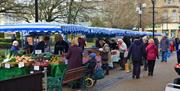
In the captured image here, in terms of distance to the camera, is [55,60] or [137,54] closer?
[55,60]

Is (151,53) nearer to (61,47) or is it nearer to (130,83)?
(130,83)

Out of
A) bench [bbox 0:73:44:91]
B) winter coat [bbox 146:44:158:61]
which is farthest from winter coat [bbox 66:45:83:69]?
winter coat [bbox 146:44:158:61]

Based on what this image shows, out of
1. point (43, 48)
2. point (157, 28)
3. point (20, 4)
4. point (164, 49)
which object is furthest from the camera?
point (157, 28)

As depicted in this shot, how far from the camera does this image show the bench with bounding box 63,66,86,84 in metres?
12.8

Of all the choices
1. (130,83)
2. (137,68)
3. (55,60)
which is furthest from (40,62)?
(137,68)

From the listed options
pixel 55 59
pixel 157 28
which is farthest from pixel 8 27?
pixel 157 28

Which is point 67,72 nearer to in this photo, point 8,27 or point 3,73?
point 3,73

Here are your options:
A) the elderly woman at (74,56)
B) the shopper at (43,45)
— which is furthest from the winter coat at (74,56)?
the shopper at (43,45)

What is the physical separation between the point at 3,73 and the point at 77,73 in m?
2.23

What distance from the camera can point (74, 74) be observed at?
1335 cm

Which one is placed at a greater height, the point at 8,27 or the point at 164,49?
the point at 8,27

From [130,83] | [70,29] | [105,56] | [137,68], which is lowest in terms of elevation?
[130,83]

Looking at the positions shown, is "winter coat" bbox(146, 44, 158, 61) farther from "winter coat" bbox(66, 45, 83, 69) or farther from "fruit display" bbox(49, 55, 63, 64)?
"fruit display" bbox(49, 55, 63, 64)

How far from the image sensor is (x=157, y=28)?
94312mm
